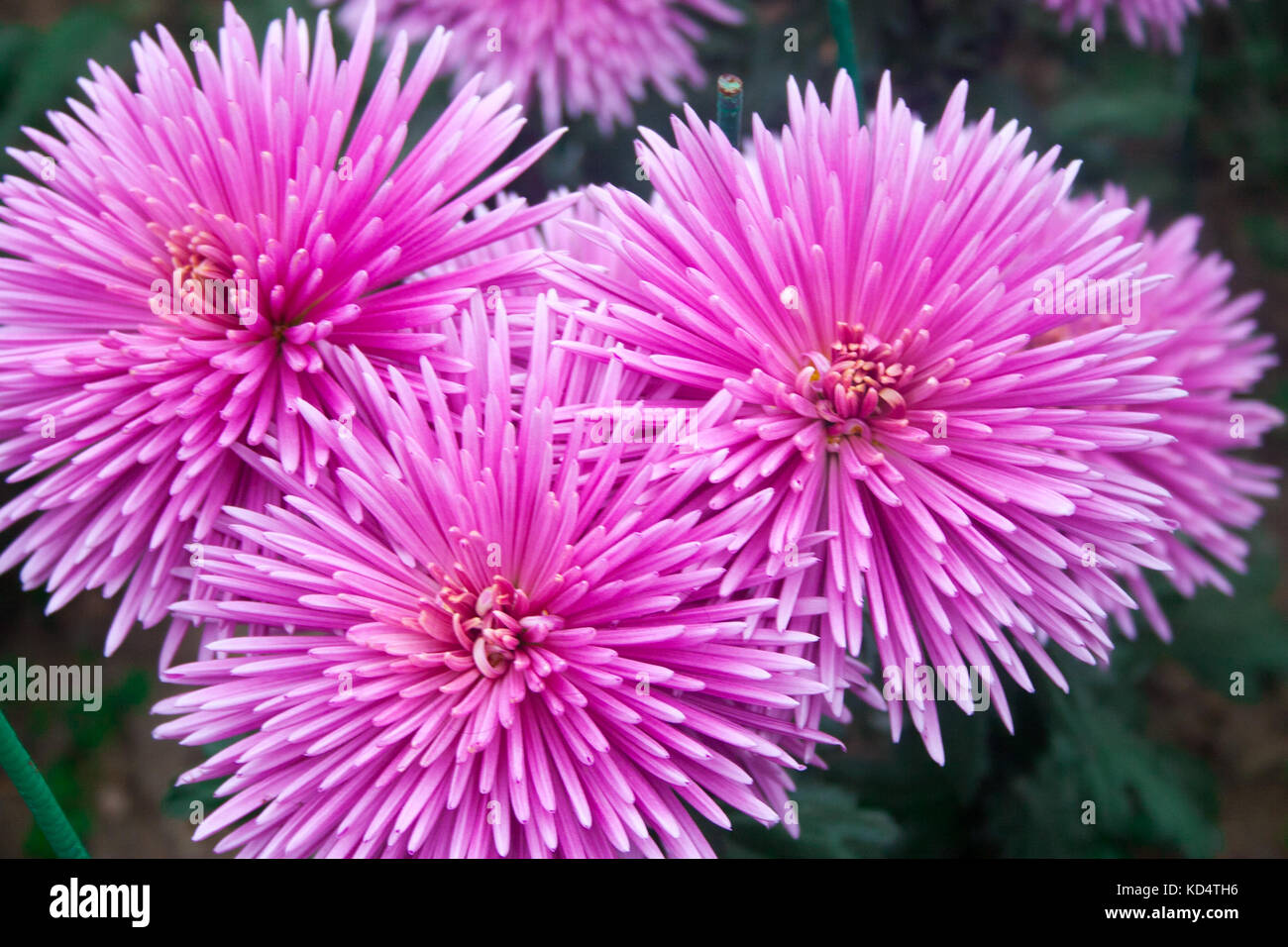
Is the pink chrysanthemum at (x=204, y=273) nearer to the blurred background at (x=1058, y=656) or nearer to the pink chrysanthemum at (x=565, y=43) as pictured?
the blurred background at (x=1058, y=656)

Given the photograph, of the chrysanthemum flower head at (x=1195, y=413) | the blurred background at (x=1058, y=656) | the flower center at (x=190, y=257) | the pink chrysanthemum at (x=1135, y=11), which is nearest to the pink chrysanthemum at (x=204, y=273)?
the flower center at (x=190, y=257)

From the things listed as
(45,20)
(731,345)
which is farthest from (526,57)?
(45,20)

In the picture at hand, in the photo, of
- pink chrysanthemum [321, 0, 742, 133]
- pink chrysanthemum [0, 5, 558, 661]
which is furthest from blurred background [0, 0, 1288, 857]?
pink chrysanthemum [0, 5, 558, 661]

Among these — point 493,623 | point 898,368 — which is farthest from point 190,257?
point 898,368

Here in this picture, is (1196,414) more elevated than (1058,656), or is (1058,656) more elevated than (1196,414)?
(1196,414)

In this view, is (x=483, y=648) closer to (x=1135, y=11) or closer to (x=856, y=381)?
(x=856, y=381)
